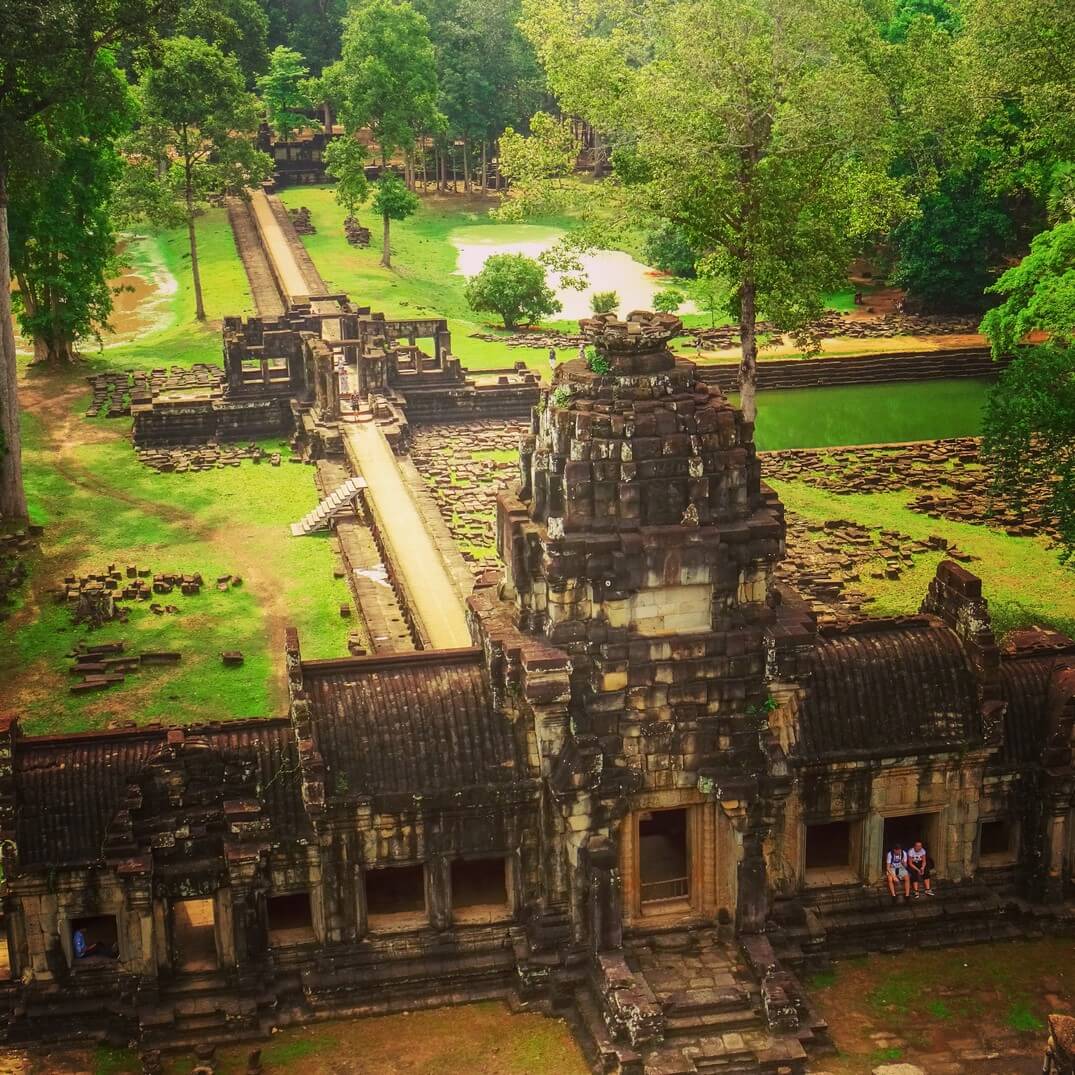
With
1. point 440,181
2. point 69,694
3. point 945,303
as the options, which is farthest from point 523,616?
point 440,181

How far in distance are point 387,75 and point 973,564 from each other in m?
→ 50.3

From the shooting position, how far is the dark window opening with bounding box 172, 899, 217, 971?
78.8 feet

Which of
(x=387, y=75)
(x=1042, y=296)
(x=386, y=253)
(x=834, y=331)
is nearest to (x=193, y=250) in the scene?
(x=386, y=253)

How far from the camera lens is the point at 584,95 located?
151 feet

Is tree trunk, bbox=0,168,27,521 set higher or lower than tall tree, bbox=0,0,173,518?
lower

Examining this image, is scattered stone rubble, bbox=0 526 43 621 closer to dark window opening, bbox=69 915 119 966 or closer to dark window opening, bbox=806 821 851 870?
dark window opening, bbox=69 915 119 966

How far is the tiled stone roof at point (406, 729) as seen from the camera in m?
23.8

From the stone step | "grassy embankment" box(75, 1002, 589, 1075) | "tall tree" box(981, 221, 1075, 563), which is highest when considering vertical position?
"tall tree" box(981, 221, 1075, 563)

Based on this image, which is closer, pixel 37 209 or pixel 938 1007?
pixel 938 1007

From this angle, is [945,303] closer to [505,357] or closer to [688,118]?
[505,357]

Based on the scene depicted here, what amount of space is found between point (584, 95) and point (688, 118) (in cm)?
444

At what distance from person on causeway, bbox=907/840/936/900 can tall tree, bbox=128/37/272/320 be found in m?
53.2

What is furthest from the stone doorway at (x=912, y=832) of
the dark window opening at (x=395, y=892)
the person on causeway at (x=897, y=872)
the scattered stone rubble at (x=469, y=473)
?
the scattered stone rubble at (x=469, y=473)

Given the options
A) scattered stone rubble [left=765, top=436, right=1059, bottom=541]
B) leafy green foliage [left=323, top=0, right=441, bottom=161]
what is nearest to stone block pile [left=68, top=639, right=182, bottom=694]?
scattered stone rubble [left=765, top=436, right=1059, bottom=541]
